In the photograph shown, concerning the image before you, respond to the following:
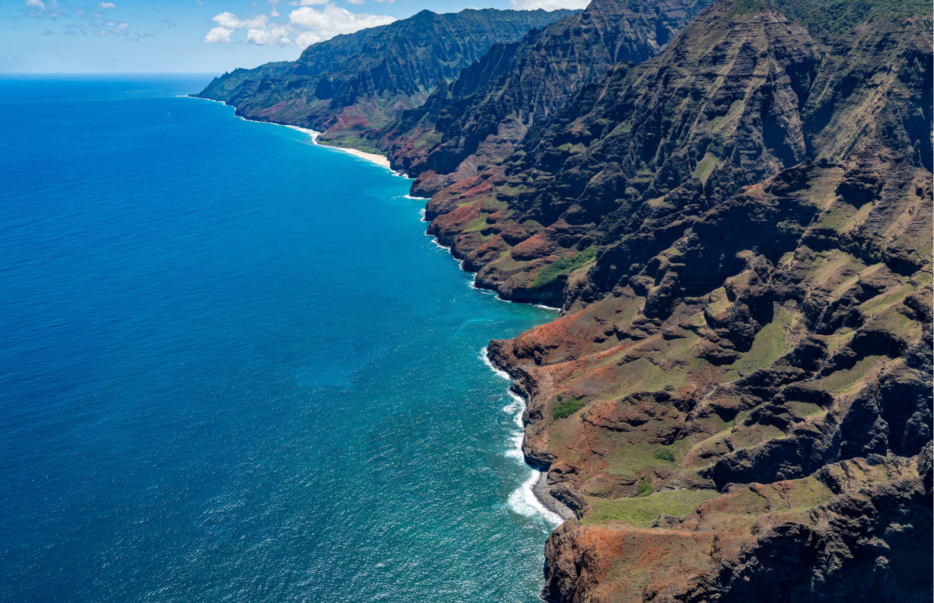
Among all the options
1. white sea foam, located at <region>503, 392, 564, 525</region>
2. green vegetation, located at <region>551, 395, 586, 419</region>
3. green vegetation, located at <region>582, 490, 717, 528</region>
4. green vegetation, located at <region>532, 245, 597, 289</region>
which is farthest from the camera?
green vegetation, located at <region>532, 245, 597, 289</region>

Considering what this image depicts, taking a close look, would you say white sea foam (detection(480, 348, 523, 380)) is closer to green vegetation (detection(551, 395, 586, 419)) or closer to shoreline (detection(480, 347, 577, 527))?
shoreline (detection(480, 347, 577, 527))

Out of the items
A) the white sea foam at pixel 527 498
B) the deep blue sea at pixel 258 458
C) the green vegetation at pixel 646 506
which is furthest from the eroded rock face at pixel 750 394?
the deep blue sea at pixel 258 458

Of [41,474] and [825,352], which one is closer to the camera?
[825,352]

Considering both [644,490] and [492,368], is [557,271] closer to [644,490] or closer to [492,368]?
[492,368]

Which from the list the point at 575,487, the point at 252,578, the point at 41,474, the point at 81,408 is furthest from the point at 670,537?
the point at 81,408

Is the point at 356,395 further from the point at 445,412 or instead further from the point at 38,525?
the point at 38,525

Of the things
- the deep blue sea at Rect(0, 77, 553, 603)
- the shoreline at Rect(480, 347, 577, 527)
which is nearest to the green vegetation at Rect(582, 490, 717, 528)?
the shoreline at Rect(480, 347, 577, 527)
